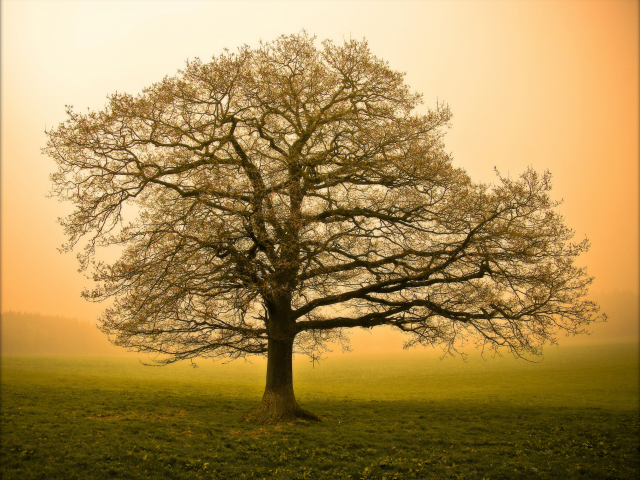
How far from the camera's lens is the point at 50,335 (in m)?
113

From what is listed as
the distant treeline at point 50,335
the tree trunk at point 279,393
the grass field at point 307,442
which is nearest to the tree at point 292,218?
the tree trunk at point 279,393

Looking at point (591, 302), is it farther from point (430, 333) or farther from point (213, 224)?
point (213, 224)

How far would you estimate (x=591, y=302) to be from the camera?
12.2m

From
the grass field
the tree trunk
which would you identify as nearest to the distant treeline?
the grass field

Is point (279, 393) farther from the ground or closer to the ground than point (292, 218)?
closer to the ground

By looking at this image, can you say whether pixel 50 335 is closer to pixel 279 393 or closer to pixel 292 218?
pixel 279 393

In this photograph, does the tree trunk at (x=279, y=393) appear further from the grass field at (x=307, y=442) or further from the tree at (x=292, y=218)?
the grass field at (x=307, y=442)

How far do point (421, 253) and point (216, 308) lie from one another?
7.66 meters

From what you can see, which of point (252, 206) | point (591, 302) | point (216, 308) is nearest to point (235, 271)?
point (216, 308)

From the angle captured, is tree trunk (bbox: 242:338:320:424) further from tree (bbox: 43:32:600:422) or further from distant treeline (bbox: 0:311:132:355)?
distant treeline (bbox: 0:311:132:355)

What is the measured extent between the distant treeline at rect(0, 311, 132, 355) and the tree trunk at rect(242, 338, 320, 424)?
109935 millimetres

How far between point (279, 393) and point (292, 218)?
24.4 feet

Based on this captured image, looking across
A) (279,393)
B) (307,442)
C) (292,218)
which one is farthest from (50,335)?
(292,218)

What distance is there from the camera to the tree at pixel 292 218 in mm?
11664
